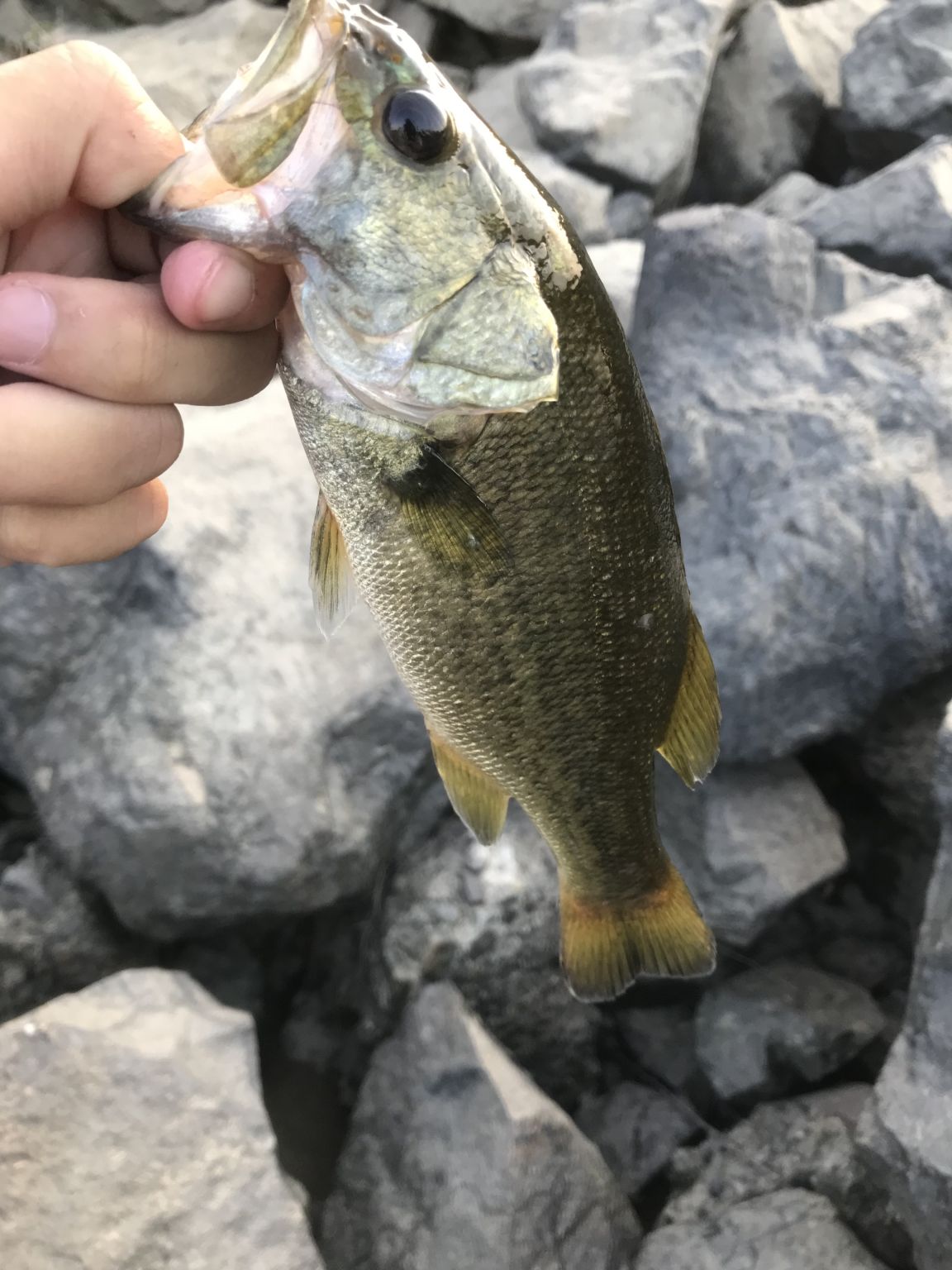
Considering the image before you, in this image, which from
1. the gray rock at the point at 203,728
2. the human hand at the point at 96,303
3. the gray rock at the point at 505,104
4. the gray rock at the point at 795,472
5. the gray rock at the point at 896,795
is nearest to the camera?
the human hand at the point at 96,303

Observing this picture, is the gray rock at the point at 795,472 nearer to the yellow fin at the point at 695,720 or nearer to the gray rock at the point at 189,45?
the yellow fin at the point at 695,720

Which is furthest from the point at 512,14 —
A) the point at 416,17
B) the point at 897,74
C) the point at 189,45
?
the point at 897,74

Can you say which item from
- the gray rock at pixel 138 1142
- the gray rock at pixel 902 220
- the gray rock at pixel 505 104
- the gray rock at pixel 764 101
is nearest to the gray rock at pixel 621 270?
the gray rock at pixel 902 220

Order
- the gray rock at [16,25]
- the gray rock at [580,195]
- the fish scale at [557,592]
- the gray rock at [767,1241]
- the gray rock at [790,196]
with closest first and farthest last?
the fish scale at [557,592], the gray rock at [767,1241], the gray rock at [580,195], the gray rock at [790,196], the gray rock at [16,25]

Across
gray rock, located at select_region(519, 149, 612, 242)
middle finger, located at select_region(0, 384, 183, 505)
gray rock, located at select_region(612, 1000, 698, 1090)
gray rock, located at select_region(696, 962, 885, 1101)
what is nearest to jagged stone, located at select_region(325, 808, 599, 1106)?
gray rock, located at select_region(612, 1000, 698, 1090)

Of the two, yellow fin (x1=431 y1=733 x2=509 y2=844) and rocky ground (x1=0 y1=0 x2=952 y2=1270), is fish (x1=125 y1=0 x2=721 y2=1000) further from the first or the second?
rocky ground (x1=0 y1=0 x2=952 y2=1270)

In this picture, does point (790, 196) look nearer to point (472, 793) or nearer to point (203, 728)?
point (203, 728)
